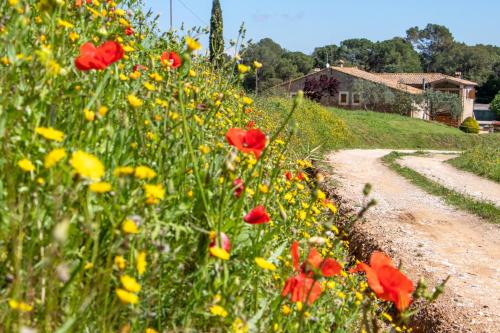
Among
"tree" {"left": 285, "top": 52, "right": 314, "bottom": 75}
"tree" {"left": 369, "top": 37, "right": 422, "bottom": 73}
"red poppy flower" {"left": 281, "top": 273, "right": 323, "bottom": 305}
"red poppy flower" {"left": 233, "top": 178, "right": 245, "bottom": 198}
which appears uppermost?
"tree" {"left": 369, "top": 37, "right": 422, "bottom": 73}

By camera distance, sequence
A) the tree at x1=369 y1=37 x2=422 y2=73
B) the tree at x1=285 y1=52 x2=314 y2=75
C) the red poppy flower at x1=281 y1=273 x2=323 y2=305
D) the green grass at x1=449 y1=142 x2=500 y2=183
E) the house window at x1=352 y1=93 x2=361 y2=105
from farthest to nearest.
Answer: the tree at x1=369 y1=37 x2=422 y2=73 → the tree at x1=285 y1=52 x2=314 y2=75 → the house window at x1=352 y1=93 x2=361 y2=105 → the green grass at x1=449 y1=142 x2=500 y2=183 → the red poppy flower at x1=281 y1=273 x2=323 y2=305

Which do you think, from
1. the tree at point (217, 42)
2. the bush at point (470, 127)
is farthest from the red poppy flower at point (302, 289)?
the bush at point (470, 127)

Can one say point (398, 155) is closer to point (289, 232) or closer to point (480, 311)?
point (480, 311)

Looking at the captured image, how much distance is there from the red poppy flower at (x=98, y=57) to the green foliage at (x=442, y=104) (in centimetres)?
4254

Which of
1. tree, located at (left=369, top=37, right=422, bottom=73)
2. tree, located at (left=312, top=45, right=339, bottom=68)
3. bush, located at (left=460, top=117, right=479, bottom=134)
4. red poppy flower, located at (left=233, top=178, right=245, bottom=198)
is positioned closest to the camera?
red poppy flower, located at (left=233, top=178, right=245, bottom=198)

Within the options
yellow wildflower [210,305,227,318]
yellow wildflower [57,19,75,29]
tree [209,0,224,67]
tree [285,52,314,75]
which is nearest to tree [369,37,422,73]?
tree [285,52,314,75]

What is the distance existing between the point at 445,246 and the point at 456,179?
6.49m

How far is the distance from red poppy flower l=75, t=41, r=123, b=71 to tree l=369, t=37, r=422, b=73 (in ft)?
272

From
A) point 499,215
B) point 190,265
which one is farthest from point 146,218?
point 499,215

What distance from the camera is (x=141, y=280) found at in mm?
1529

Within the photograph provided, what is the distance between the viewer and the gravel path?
426 inches

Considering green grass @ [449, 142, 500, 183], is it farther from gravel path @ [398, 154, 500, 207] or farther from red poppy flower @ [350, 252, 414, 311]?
red poppy flower @ [350, 252, 414, 311]

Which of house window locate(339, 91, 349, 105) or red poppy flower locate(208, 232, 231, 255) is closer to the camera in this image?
red poppy flower locate(208, 232, 231, 255)

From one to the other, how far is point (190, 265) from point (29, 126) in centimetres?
62
